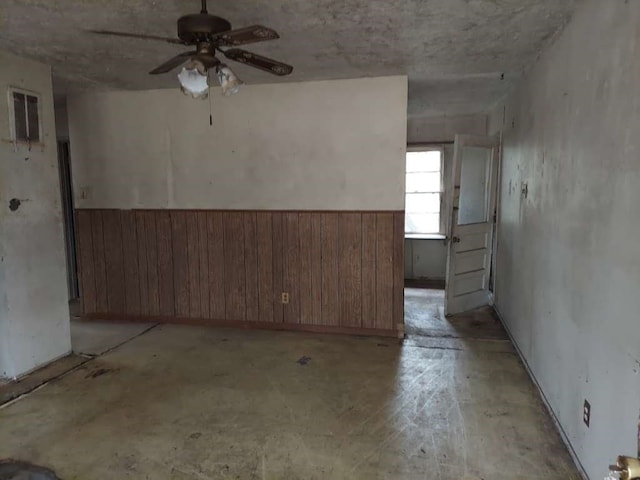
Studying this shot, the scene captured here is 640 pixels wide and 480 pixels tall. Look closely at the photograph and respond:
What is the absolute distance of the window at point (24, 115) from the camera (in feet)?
10.1

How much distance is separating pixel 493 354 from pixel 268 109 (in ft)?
9.92

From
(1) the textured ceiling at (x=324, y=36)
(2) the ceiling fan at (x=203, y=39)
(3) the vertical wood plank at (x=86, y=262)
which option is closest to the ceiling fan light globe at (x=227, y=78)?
(2) the ceiling fan at (x=203, y=39)

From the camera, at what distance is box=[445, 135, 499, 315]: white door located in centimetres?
453

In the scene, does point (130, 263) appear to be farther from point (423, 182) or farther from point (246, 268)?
point (423, 182)

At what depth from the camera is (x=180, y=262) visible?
4422mm

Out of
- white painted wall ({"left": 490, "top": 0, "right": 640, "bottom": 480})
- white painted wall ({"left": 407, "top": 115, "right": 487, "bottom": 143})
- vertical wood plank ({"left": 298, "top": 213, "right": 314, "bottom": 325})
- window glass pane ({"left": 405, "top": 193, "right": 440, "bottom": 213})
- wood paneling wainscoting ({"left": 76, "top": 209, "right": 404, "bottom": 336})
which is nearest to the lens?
white painted wall ({"left": 490, "top": 0, "right": 640, "bottom": 480})

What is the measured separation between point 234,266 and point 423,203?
3.25m

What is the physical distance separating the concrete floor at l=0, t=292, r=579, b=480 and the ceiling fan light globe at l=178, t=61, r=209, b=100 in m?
1.89

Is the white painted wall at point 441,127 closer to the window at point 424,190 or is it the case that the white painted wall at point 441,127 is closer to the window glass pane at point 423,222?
the window at point 424,190

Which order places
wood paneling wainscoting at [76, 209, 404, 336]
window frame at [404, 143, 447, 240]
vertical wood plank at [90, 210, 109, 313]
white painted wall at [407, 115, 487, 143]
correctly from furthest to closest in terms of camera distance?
window frame at [404, 143, 447, 240], white painted wall at [407, 115, 487, 143], vertical wood plank at [90, 210, 109, 313], wood paneling wainscoting at [76, 209, 404, 336]

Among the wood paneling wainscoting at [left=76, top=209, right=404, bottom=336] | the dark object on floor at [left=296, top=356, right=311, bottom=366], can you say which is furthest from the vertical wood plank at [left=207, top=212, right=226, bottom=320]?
the dark object on floor at [left=296, top=356, right=311, bottom=366]

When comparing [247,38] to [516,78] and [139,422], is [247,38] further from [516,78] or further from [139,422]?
[516,78]

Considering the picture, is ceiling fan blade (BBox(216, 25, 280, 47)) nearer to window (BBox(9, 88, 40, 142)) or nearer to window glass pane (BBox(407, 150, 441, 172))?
window (BBox(9, 88, 40, 142))

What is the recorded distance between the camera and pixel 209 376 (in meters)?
3.20
